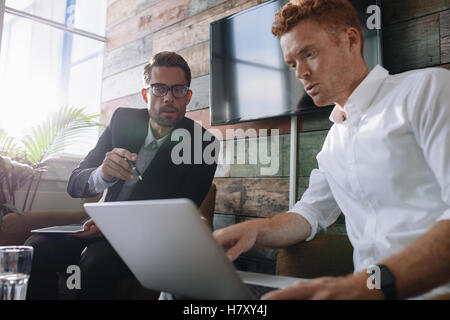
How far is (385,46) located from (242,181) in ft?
3.22

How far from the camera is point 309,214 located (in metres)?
1.21

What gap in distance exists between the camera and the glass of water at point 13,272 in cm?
79

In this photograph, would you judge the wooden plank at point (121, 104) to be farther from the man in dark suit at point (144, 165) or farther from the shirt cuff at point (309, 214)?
the shirt cuff at point (309, 214)

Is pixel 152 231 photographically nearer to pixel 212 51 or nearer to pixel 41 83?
pixel 212 51

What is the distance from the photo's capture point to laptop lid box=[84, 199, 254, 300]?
0.56 metres

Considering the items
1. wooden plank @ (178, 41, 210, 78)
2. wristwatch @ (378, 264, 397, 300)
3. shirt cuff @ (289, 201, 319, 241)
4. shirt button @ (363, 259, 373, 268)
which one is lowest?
shirt button @ (363, 259, 373, 268)

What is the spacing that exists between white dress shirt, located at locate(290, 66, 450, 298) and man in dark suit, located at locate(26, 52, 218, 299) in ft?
2.58

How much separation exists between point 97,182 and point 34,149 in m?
1.23

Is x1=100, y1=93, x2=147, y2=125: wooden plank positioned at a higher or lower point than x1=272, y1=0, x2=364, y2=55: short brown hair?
higher

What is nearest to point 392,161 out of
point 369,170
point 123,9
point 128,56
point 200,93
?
point 369,170

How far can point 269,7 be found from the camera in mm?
1828

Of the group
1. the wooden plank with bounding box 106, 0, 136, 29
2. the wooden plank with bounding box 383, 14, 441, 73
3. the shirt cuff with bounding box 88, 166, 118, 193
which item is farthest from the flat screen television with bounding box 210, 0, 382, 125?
the wooden plank with bounding box 106, 0, 136, 29

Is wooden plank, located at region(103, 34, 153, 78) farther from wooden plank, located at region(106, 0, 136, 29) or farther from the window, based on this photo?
wooden plank, located at region(106, 0, 136, 29)

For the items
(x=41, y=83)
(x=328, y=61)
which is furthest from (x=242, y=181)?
(x=41, y=83)
